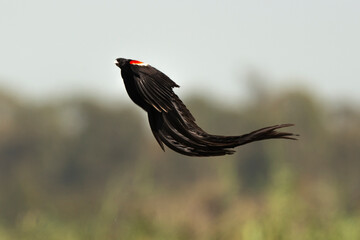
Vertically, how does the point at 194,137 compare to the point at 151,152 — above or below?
below

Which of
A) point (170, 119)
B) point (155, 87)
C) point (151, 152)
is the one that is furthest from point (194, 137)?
point (151, 152)

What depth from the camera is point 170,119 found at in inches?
153

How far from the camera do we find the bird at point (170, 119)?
373 centimetres

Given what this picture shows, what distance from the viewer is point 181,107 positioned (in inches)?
152

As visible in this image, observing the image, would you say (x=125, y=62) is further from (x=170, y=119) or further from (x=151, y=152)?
(x=151, y=152)

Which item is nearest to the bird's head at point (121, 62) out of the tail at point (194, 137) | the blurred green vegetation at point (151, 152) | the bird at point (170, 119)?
the bird at point (170, 119)

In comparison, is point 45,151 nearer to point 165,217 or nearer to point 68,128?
point 68,128

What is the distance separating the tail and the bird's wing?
56 mm

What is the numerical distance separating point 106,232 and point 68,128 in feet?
285

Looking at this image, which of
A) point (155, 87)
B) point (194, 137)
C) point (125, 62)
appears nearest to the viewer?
point (194, 137)

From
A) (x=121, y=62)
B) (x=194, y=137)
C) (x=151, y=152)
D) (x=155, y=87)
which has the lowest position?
(x=194, y=137)

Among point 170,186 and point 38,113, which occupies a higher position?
point 38,113

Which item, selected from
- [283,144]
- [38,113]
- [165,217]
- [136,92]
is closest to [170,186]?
[283,144]

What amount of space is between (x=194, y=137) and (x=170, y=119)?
16 centimetres
